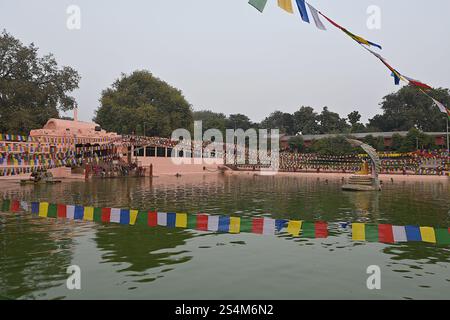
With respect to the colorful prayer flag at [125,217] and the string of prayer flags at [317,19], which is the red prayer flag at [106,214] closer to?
the colorful prayer flag at [125,217]

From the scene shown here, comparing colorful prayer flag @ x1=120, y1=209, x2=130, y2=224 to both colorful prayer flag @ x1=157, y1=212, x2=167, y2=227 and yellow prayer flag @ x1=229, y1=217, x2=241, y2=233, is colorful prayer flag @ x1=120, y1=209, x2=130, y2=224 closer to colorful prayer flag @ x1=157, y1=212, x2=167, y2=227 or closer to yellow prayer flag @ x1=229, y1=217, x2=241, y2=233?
colorful prayer flag @ x1=157, y1=212, x2=167, y2=227

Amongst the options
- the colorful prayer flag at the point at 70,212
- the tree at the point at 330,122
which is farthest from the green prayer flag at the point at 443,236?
the tree at the point at 330,122

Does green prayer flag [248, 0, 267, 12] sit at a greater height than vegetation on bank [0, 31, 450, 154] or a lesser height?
lesser

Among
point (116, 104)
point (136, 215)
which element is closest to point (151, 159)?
point (116, 104)

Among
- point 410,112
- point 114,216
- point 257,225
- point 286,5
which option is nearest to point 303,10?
point 286,5

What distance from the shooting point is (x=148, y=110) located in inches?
2314

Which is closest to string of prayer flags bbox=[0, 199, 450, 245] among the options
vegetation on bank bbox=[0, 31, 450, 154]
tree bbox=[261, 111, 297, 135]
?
vegetation on bank bbox=[0, 31, 450, 154]

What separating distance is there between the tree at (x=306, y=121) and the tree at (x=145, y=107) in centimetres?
3753

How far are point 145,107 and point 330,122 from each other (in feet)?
161

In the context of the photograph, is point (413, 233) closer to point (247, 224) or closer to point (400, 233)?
point (400, 233)

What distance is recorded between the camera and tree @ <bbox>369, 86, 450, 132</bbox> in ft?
259

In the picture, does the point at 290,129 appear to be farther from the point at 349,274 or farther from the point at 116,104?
the point at 349,274
